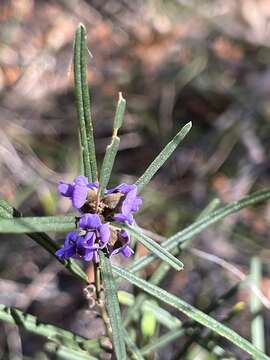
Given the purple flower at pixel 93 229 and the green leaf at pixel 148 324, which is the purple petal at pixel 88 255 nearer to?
the purple flower at pixel 93 229

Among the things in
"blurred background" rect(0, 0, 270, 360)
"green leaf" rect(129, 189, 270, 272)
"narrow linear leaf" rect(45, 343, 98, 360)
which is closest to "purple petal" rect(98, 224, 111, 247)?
"green leaf" rect(129, 189, 270, 272)

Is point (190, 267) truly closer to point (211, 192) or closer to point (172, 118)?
point (211, 192)

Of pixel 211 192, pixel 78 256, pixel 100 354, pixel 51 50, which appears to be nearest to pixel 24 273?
pixel 211 192

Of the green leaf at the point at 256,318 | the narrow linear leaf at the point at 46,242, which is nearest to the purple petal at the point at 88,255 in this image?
the narrow linear leaf at the point at 46,242

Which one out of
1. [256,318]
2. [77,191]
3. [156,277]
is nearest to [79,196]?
[77,191]

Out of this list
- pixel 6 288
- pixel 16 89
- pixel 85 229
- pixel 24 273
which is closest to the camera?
pixel 85 229

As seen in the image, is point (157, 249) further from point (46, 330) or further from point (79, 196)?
point (46, 330)
